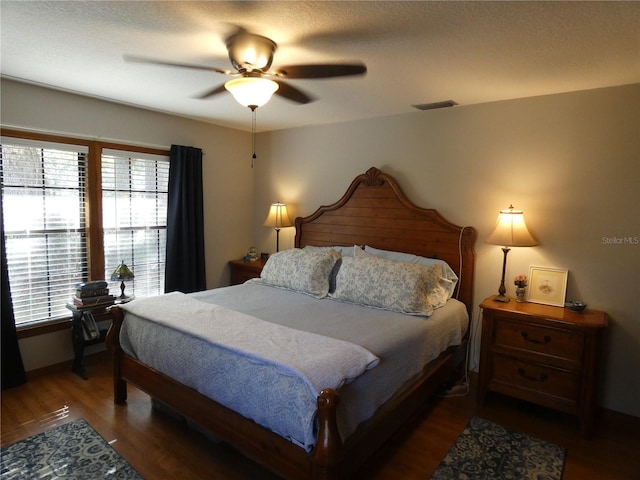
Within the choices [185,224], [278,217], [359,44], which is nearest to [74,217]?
[185,224]

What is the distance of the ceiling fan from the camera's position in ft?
6.43

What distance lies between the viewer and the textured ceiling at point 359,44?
167cm

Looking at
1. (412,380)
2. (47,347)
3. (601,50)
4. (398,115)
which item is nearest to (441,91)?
(398,115)

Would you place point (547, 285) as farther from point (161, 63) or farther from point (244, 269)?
point (161, 63)

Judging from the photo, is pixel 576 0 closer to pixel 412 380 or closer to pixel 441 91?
pixel 441 91

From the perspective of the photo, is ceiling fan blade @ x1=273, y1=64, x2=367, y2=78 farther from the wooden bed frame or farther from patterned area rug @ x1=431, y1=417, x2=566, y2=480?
patterned area rug @ x1=431, y1=417, x2=566, y2=480

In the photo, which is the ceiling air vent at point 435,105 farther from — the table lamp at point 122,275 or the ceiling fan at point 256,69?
the table lamp at point 122,275

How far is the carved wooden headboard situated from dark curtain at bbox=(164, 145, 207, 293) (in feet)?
3.85

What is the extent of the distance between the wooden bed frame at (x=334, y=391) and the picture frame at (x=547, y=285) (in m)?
0.45

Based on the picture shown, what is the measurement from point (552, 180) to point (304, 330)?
7.03ft

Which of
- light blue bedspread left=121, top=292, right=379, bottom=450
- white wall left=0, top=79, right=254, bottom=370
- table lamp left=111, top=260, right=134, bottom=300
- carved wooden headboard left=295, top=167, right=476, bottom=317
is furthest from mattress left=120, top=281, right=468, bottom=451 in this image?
white wall left=0, top=79, right=254, bottom=370

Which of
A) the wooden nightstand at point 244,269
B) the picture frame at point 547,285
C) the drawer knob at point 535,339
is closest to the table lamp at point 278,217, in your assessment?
the wooden nightstand at point 244,269

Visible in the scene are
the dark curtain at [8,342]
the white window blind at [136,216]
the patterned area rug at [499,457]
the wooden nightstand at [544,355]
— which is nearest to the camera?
the patterned area rug at [499,457]

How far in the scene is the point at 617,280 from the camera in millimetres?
2625
